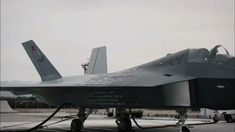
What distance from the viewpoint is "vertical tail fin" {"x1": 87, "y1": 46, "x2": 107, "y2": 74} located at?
17.4 metres

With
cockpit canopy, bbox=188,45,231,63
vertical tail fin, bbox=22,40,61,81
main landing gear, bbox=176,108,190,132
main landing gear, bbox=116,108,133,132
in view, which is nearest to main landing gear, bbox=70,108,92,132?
main landing gear, bbox=116,108,133,132

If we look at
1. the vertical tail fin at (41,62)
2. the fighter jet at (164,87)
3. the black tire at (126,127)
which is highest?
the vertical tail fin at (41,62)

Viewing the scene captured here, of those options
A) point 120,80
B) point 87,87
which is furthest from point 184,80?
point 87,87

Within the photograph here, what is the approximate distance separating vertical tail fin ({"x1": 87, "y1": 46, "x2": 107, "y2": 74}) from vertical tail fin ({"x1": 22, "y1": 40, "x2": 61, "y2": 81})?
10.5ft

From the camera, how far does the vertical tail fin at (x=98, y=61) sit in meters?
17.4

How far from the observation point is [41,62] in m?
14.8

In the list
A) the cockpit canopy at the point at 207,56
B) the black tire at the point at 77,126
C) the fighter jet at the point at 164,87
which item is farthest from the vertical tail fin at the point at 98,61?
the cockpit canopy at the point at 207,56

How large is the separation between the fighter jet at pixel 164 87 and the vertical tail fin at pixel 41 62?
5.46 feet

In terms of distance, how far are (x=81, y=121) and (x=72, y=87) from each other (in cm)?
193

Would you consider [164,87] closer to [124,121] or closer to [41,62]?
[124,121]

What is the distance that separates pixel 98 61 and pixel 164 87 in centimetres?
826

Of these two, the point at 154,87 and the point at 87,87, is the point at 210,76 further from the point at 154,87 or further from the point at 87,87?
the point at 87,87

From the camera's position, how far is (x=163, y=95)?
9492mm

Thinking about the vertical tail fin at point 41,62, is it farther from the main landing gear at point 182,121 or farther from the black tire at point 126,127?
the main landing gear at point 182,121
